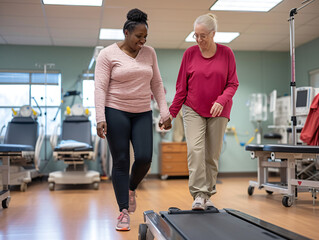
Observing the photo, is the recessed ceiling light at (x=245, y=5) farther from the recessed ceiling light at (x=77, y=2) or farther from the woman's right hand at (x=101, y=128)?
the woman's right hand at (x=101, y=128)

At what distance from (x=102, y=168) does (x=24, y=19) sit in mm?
2675

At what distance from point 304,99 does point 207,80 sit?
10.9ft

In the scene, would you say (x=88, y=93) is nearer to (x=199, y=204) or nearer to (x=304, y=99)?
(x=304, y=99)

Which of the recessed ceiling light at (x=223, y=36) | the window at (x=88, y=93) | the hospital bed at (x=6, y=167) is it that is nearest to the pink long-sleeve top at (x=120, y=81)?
the hospital bed at (x=6, y=167)

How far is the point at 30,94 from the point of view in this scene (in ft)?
22.5

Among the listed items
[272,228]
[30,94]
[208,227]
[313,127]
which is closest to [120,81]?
[208,227]

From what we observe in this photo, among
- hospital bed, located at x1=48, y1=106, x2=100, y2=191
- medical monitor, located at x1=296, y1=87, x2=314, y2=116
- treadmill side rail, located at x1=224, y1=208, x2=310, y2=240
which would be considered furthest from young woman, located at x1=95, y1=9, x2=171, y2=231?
medical monitor, located at x1=296, y1=87, x2=314, y2=116

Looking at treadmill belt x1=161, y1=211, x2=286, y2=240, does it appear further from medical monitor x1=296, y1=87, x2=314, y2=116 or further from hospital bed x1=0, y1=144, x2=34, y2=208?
medical monitor x1=296, y1=87, x2=314, y2=116

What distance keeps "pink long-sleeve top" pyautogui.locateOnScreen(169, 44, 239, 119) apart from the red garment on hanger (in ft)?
6.99

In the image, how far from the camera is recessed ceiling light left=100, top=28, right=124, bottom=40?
5.96 metres

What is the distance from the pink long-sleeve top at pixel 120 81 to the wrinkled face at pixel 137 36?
93 millimetres

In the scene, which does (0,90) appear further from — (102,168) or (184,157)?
(184,157)

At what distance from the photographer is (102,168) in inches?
250

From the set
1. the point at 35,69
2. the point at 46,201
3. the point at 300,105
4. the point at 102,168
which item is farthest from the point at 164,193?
the point at 35,69
